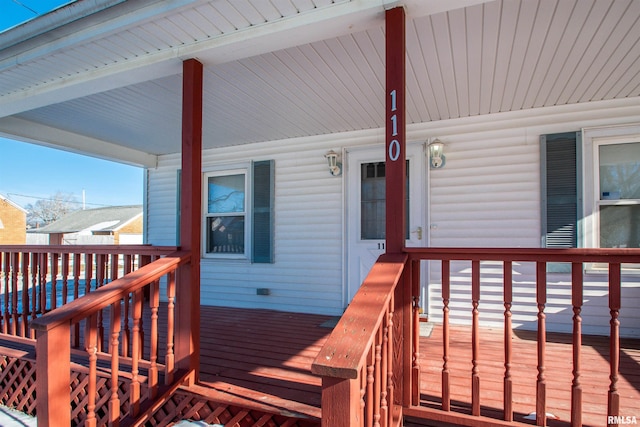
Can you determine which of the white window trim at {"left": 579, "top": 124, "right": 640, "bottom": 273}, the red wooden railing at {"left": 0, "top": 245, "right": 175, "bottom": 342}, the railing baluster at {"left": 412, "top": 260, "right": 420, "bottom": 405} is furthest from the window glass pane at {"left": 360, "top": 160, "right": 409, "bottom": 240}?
the red wooden railing at {"left": 0, "top": 245, "right": 175, "bottom": 342}

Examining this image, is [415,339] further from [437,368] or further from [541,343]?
[437,368]

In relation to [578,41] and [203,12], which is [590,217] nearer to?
[578,41]

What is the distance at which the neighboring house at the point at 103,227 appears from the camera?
28.1 m

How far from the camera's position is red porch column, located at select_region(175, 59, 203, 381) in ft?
7.60

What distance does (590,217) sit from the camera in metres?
3.56

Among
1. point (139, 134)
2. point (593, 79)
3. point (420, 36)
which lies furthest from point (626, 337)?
point (139, 134)

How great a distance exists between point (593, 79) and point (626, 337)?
8.21 ft

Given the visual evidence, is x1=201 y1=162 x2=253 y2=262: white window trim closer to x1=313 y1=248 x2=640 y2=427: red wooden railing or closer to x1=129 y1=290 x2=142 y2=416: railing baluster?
x1=129 y1=290 x2=142 y2=416: railing baluster

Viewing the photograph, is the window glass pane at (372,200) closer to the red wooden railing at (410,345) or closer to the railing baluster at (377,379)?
the red wooden railing at (410,345)

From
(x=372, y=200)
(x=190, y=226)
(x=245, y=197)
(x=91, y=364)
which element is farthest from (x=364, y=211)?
(x=91, y=364)

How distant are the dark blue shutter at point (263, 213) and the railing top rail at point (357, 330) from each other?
3.33 m

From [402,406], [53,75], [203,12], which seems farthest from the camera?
[53,75]

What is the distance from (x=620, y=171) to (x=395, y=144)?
3.11 metres

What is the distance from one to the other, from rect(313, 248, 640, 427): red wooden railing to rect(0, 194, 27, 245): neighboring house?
3167 cm
